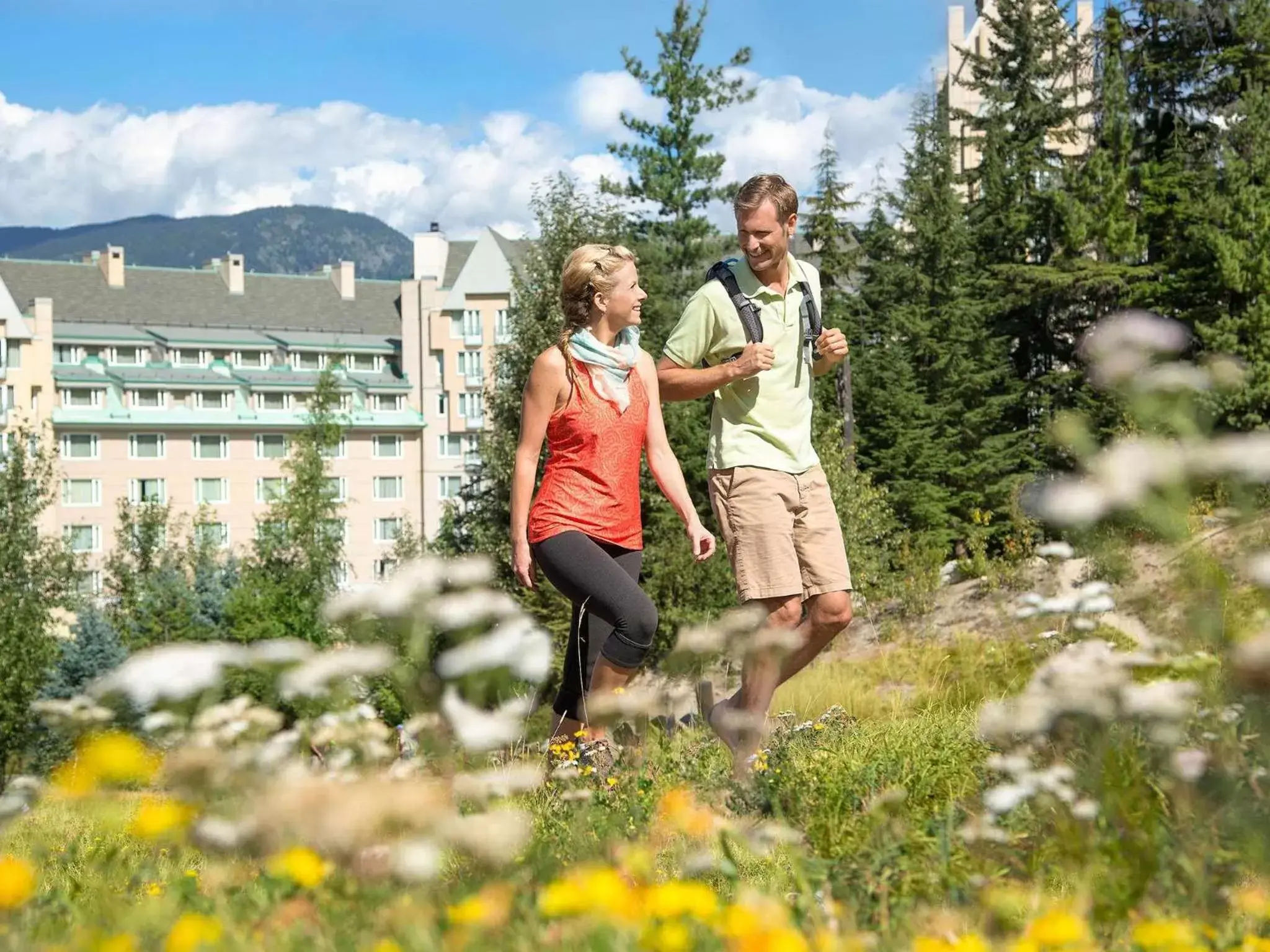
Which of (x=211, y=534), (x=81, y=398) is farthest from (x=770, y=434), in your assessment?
(x=81, y=398)

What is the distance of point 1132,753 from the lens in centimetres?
261

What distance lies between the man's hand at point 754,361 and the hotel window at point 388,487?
8278cm

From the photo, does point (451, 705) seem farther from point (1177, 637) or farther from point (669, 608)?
point (669, 608)

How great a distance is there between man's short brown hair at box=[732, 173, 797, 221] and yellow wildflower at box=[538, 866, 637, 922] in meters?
3.63

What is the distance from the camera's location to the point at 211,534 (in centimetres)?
6625

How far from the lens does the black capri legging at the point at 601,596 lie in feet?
16.3

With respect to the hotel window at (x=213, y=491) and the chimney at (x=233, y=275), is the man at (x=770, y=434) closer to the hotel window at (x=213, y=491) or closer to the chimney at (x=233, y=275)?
the hotel window at (x=213, y=491)

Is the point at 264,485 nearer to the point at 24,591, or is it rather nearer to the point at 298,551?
the point at 298,551

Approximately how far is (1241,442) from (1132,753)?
62 cm

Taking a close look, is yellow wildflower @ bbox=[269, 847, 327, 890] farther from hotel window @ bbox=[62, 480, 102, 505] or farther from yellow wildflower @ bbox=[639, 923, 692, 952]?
hotel window @ bbox=[62, 480, 102, 505]

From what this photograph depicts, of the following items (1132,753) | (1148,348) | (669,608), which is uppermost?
(1148,348)

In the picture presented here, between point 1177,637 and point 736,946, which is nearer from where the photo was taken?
point 736,946

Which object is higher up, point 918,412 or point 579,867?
point 918,412

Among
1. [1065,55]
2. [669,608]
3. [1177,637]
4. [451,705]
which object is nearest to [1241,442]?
[1177,637]
